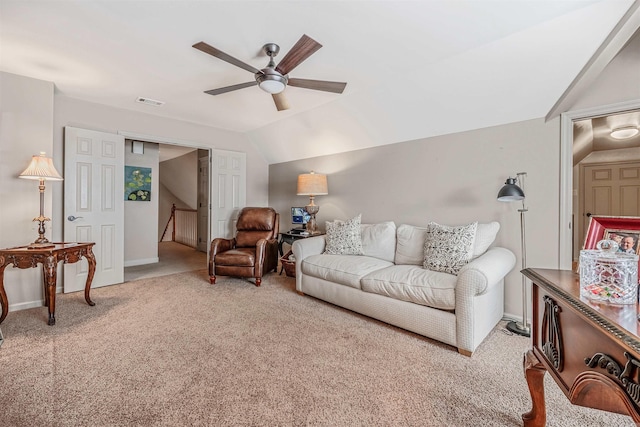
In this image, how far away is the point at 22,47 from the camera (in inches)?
92.4

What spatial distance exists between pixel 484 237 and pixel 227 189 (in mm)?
3911

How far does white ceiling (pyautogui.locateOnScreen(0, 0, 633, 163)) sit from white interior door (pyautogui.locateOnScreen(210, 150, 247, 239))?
4.42ft

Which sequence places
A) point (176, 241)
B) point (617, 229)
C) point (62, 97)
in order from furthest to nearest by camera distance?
1. point (176, 241)
2. point (62, 97)
3. point (617, 229)

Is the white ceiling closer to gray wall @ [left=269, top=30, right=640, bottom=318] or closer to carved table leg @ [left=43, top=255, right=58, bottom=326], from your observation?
gray wall @ [left=269, top=30, right=640, bottom=318]

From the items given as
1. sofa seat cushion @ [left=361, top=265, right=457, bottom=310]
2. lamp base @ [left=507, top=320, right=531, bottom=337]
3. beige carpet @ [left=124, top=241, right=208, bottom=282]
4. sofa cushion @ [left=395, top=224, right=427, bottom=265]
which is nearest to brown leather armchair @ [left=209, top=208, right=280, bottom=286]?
beige carpet @ [left=124, top=241, right=208, bottom=282]

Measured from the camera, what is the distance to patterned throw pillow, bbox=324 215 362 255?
3279mm

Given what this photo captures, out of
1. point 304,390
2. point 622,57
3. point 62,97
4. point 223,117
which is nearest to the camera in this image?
point 304,390

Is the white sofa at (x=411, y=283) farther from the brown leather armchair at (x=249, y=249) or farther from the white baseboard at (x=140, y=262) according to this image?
the white baseboard at (x=140, y=262)

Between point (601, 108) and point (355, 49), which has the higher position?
point (355, 49)

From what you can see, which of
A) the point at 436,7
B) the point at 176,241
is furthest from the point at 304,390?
the point at 176,241

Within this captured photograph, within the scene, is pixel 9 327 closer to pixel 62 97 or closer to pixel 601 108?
pixel 62 97

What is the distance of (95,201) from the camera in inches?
139

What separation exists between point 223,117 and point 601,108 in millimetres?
4274

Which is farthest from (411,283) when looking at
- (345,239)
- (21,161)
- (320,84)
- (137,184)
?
(137,184)
